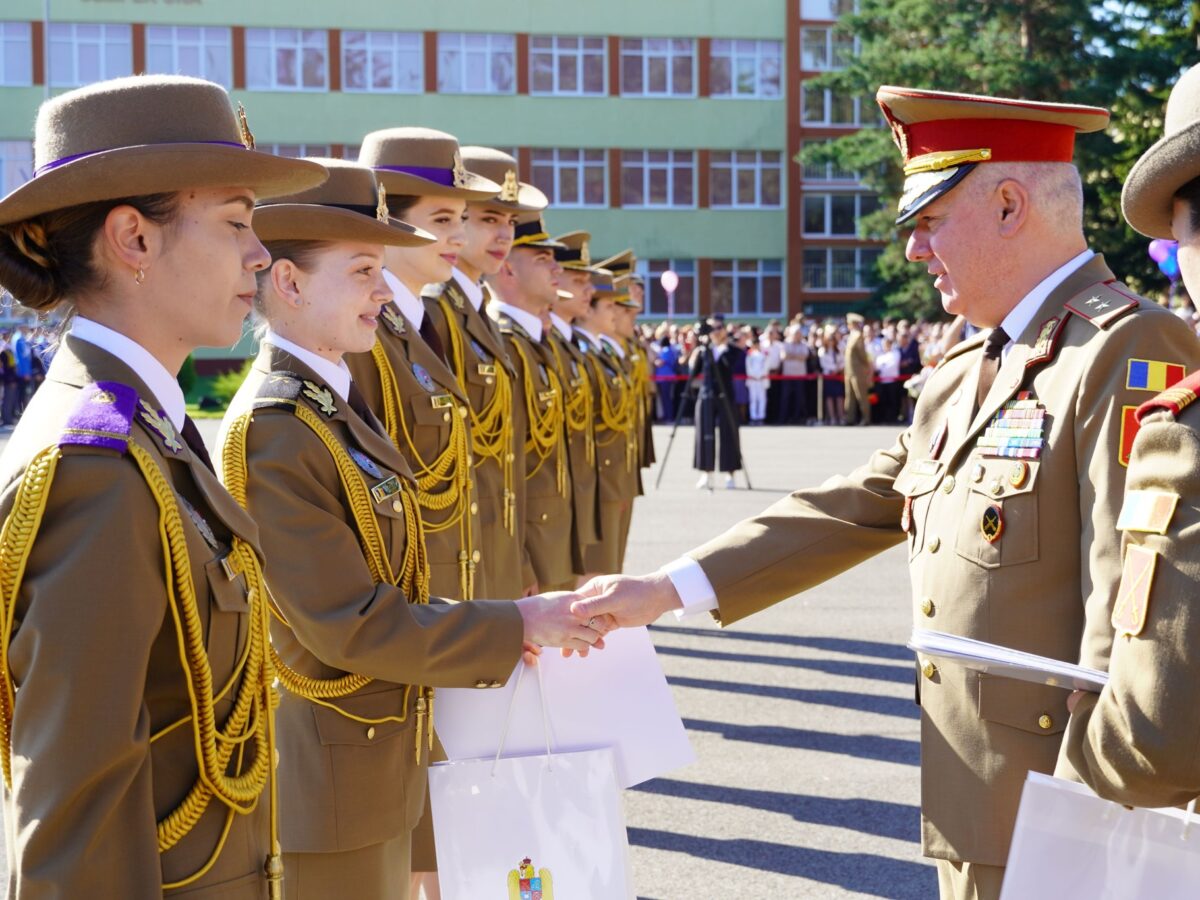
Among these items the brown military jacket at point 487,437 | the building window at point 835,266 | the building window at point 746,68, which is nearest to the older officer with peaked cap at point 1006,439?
the brown military jacket at point 487,437

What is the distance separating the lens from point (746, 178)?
167ft

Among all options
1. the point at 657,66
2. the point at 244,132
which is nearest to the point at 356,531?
the point at 244,132

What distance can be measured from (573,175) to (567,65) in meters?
3.56

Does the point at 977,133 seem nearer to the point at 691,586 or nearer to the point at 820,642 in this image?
the point at 691,586

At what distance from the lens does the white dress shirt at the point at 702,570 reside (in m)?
3.26

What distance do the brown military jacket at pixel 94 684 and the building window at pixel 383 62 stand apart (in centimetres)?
4778

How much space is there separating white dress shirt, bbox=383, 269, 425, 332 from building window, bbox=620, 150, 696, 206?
148ft

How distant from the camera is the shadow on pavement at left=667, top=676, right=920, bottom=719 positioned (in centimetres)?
754

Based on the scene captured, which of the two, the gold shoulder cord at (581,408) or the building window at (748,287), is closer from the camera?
the gold shoulder cord at (581,408)

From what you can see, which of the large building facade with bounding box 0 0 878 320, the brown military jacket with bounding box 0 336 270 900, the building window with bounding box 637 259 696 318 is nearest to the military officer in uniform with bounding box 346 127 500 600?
the brown military jacket with bounding box 0 336 270 900

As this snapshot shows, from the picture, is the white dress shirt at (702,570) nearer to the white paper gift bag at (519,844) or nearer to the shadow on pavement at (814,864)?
the white paper gift bag at (519,844)

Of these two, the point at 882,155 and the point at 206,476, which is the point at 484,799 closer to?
the point at 206,476

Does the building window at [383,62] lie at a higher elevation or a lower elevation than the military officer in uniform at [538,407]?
higher

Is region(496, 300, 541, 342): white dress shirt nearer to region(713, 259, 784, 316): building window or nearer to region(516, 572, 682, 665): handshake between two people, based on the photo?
region(516, 572, 682, 665): handshake between two people
